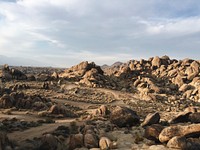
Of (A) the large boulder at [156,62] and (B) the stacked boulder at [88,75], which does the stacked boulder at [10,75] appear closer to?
(B) the stacked boulder at [88,75]

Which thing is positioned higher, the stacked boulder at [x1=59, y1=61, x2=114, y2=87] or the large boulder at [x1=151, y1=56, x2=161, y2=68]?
the large boulder at [x1=151, y1=56, x2=161, y2=68]

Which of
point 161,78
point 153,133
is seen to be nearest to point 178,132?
point 153,133

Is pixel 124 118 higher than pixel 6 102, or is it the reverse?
pixel 124 118

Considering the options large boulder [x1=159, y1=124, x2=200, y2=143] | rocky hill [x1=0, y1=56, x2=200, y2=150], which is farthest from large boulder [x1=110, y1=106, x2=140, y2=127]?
large boulder [x1=159, y1=124, x2=200, y2=143]

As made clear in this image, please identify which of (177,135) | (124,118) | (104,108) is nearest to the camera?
(177,135)

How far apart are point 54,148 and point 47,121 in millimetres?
11234

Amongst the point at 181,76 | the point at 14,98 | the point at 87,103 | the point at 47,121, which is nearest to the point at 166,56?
the point at 181,76

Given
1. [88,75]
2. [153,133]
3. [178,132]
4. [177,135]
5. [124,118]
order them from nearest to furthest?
[177,135], [178,132], [153,133], [124,118], [88,75]

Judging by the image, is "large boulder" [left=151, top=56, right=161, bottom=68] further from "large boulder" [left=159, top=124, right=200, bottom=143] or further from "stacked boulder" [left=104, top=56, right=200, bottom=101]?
"large boulder" [left=159, top=124, right=200, bottom=143]

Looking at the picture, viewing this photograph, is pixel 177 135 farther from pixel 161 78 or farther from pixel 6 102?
pixel 161 78

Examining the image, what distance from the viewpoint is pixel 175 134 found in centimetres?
1764

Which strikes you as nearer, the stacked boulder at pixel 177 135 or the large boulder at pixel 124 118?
the stacked boulder at pixel 177 135

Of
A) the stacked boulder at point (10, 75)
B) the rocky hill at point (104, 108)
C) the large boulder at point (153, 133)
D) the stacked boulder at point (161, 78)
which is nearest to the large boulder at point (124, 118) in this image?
the rocky hill at point (104, 108)

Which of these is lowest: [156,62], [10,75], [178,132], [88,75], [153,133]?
[153,133]
